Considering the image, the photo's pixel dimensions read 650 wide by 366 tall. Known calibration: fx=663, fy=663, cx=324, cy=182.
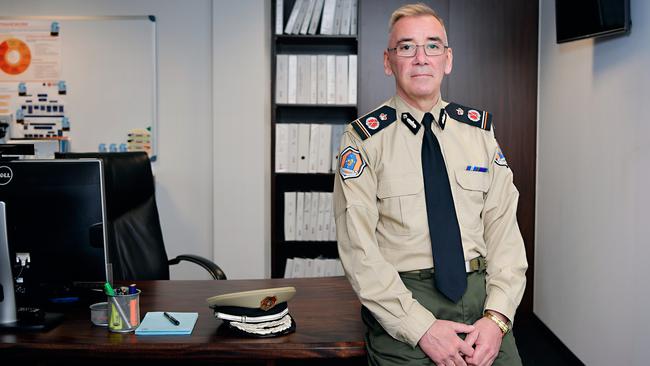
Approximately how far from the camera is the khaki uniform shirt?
1.72m

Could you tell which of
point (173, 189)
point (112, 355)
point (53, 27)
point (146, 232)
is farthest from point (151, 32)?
point (112, 355)

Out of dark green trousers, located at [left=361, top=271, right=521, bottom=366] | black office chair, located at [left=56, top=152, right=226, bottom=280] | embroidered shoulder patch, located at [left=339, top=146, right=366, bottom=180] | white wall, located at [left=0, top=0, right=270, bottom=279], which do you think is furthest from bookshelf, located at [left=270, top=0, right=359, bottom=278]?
dark green trousers, located at [left=361, top=271, right=521, bottom=366]

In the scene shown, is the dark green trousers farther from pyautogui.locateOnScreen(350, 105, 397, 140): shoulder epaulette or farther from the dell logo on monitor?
the dell logo on monitor

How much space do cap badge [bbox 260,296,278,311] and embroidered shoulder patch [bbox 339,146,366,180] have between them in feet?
1.25

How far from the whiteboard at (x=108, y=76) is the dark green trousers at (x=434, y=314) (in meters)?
2.97

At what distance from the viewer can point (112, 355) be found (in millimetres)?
1719

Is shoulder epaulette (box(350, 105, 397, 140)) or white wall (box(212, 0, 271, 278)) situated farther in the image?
white wall (box(212, 0, 271, 278))

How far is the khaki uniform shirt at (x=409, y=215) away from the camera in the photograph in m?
1.72

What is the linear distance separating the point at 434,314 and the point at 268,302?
1.45 feet

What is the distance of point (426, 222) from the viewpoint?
1781 millimetres

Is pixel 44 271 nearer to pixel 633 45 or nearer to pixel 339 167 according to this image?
pixel 339 167

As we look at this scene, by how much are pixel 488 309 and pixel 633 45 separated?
5.48 ft

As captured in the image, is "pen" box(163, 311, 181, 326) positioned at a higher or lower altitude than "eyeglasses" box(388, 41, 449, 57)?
lower

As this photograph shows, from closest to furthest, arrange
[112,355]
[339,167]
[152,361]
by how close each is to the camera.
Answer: [112,355] → [339,167] → [152,361]
